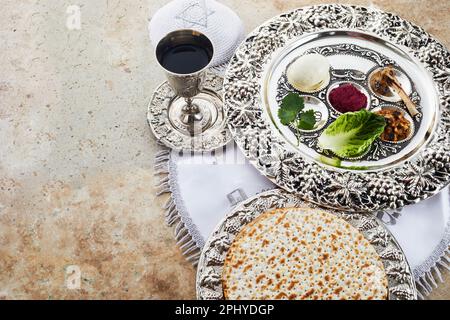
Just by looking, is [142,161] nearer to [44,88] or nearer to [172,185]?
[172,185]

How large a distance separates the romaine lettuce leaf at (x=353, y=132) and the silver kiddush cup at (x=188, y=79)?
334 millimetres

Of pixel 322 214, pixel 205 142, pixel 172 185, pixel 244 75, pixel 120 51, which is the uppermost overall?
pixel 120 51

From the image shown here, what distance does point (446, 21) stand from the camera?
1.52 m

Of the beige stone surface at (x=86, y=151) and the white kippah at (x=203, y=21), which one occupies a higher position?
the white kippah at (x=203, y=21)

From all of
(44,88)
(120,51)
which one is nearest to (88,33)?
(120,51)

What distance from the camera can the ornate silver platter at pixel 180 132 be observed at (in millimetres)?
1267

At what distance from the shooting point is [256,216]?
1134mm

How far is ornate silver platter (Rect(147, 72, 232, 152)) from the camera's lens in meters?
1.27

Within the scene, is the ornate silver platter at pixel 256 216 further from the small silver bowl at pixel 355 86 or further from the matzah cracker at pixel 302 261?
the small silver bowl at pixel 355 86

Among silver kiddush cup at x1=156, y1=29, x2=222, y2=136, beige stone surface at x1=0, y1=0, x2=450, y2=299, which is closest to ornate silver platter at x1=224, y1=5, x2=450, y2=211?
silver kiddush cup at x1=156, y1=29, x2=222, y2=136

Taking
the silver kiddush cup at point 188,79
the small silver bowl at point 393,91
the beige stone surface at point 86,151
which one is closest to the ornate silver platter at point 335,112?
the small silver bowl at point 393,91

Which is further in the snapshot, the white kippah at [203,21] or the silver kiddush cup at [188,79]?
the white kippah at [203,21]

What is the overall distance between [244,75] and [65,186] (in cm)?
57

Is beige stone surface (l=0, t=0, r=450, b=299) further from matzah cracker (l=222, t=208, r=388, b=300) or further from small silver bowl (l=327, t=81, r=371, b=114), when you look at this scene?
small silver bowl (l=327, t=81, r=371, b=114)
